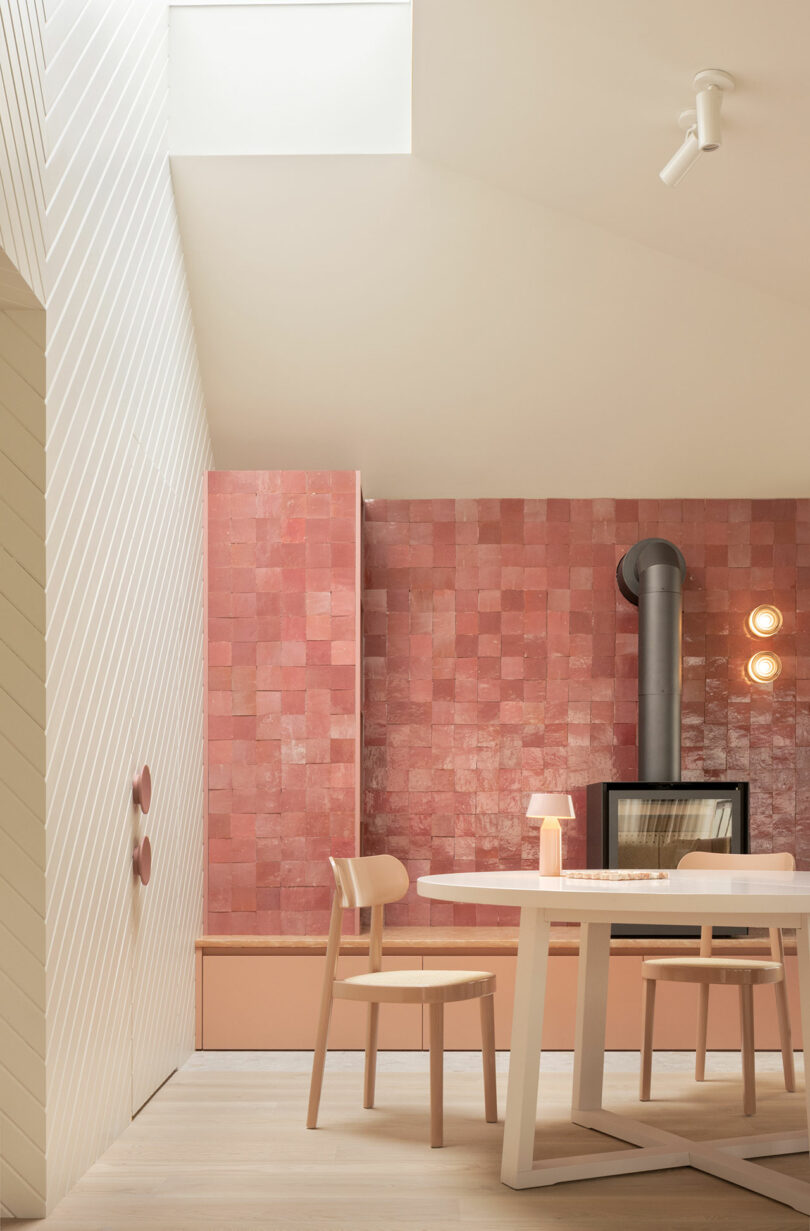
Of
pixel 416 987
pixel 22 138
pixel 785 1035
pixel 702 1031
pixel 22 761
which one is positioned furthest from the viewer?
pixel 702 1031

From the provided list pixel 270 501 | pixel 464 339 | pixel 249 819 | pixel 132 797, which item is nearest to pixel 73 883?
pixel 132 797

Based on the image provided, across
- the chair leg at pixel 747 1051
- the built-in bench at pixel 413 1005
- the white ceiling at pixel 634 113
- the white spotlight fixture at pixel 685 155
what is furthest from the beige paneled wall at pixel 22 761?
the chair leg at pixel 747 1051

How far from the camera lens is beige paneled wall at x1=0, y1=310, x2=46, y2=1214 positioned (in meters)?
2.67

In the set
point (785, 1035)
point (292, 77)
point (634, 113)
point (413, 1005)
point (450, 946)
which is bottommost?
point (413, 1005)

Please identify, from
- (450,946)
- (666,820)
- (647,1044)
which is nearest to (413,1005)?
(450,946)

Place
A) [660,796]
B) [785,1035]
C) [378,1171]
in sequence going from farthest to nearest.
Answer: [660,796], [785,1035], [378,1171]

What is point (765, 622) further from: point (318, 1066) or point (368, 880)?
point (318, 1066)

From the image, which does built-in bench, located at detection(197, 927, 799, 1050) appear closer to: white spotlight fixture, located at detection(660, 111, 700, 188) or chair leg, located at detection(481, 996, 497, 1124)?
chair leg, located at detection(481, 996, 497, 1124)

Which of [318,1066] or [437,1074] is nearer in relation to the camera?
[437,1074]

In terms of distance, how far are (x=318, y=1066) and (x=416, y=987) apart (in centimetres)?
46

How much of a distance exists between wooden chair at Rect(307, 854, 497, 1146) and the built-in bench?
78 cm

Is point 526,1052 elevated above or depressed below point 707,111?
below

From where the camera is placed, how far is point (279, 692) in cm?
506

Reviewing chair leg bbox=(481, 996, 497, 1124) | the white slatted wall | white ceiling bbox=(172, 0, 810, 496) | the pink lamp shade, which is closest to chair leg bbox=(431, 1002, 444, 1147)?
chair leg bbox=(481, 996, 497, 1124)
